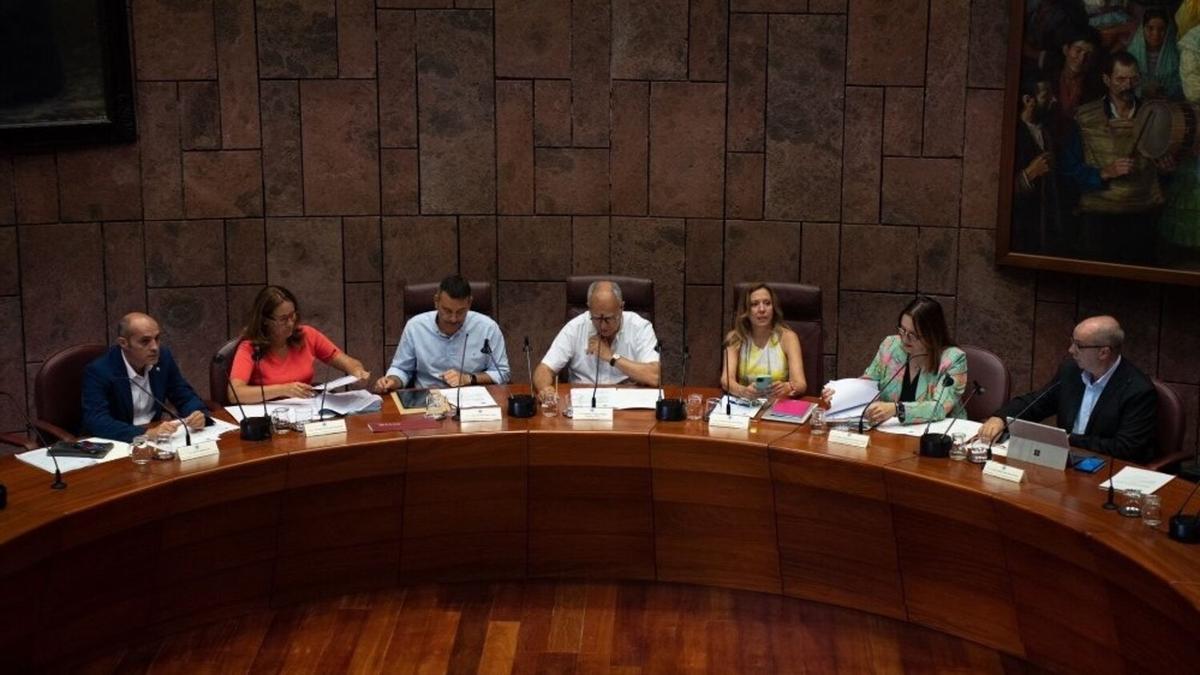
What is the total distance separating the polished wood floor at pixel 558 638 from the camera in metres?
4.04

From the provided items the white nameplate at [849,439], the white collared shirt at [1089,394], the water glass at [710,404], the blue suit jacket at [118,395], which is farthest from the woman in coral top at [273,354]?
the white collared shirt at [1089,394]

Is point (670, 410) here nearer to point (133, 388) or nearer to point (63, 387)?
point (133, 388)

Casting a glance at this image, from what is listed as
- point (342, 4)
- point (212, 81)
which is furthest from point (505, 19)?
point (212, 81)

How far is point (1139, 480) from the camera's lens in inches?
151

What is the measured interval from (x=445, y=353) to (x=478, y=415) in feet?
2.41

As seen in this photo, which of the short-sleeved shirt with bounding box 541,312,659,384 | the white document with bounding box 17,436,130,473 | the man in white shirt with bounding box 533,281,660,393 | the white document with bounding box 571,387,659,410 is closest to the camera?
the white document with bounding box 17,436,130,473

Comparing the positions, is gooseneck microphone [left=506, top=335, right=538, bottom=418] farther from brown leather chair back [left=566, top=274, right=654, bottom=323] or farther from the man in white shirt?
brown leather chair back [left=566, top=274, right=654, bottom=323]

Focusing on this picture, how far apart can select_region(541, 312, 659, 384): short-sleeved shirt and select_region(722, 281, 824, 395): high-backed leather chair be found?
565mm

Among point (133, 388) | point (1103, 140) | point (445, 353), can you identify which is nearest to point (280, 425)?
point (133, 388)

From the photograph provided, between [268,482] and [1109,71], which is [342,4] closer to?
[268,482]

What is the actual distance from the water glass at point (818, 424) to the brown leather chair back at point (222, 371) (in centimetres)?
210

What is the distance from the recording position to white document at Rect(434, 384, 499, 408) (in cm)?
468

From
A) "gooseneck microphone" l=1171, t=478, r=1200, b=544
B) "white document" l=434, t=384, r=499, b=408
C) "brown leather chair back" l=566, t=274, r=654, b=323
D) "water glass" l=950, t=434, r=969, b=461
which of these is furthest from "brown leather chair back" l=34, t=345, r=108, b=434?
"gooseneck microphone" l=1171, t=478, r=1200, b=544

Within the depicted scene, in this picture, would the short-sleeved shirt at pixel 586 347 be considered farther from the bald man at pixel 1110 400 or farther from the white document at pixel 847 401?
the bald man at pixel 1110 400
